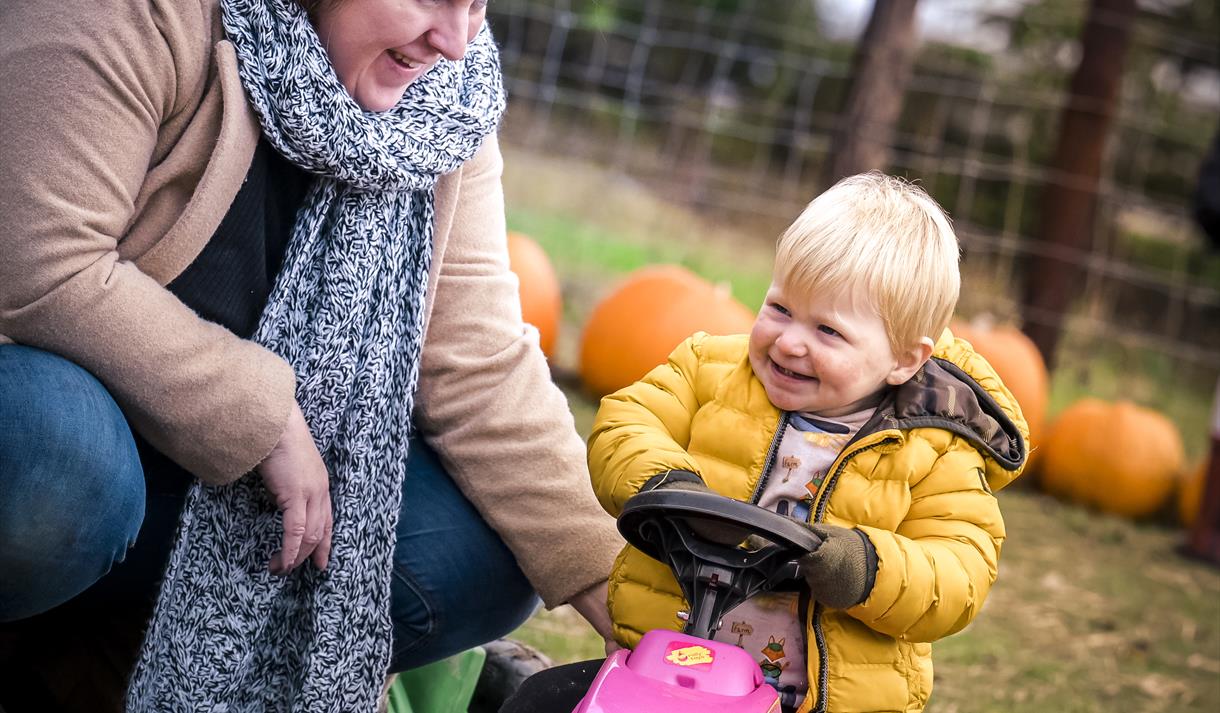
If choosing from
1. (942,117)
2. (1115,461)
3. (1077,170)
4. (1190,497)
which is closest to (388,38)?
(1115,461)

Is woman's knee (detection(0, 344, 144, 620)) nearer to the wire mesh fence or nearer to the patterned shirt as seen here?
the patterned shirt

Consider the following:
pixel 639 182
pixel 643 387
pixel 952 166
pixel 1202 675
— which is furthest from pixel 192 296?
pixel 639 182

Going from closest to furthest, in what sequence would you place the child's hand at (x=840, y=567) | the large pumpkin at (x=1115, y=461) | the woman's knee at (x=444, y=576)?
the child's hand at (x=840, y=567) < the woman's knee at (x=444, y=576) < the large pumpkin at (x=1115, y=461)

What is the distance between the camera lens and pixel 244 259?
187cm

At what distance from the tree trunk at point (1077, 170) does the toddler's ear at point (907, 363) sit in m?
4.54

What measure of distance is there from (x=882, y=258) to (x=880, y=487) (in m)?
0.32

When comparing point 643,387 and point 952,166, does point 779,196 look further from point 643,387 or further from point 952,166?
point 643,387

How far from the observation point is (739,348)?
6.51ft

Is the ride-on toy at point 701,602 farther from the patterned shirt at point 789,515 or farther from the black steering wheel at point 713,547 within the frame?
the patterned shirt at point 789,515

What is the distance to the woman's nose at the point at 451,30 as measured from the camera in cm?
185

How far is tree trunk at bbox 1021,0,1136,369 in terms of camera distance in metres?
6.07

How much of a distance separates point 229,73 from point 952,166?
214 inches

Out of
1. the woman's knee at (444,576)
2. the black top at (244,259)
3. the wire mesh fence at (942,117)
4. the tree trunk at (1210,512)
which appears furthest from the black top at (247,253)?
the wire mesh fence at (942,117)

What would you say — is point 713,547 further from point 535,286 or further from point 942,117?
point 942,117
